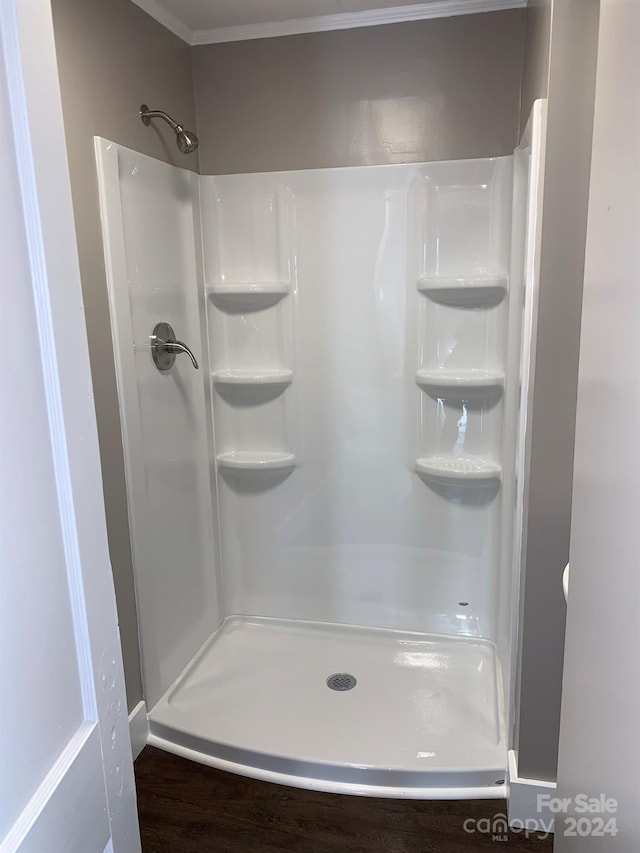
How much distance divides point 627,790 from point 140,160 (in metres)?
1.99

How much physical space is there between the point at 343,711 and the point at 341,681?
0.18 meters

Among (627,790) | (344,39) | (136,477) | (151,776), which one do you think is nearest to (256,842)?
(151,776)

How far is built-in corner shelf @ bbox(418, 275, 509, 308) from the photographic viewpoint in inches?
87.0

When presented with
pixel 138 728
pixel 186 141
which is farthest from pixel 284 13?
pixel 138 728

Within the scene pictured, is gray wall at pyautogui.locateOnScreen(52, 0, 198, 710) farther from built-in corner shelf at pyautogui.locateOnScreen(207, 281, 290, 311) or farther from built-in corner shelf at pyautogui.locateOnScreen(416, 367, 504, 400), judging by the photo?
built-in corner shelf at pyautogui.locateOnScreen(416, 367, 504, 400)

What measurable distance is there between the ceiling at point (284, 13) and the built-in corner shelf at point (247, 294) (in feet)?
2.78

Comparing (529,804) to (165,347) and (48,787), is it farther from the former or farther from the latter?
(165,347)

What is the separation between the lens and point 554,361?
1548 millimetres

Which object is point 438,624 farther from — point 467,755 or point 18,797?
point 18,797

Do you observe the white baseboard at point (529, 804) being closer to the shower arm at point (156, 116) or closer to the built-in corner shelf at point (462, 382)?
the built-in corner shelf at point (462, 382)

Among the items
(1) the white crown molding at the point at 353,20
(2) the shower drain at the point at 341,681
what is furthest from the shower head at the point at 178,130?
(2) the shower drain at the point at 341,681

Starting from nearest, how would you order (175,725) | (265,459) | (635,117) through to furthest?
(635,117) → (175,725) → (265,459)

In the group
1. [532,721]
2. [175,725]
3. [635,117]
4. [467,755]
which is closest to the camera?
[635,117]

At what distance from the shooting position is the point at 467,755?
6.36ft
